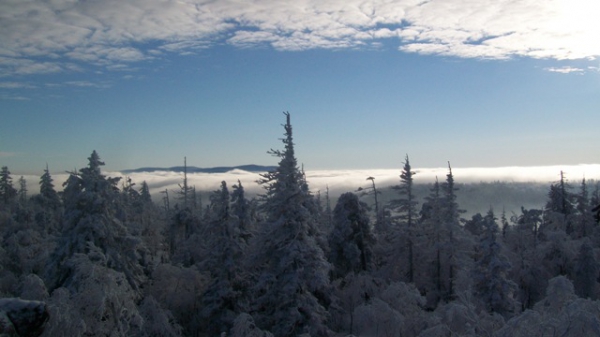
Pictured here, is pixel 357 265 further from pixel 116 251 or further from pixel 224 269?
pixel 116 251

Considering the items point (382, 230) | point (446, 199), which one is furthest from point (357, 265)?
point (382, 230)

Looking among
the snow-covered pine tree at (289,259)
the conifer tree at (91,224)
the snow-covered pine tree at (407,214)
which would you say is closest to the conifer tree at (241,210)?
the snow-covered pine tree at (289,259)

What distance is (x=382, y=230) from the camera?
186 feet

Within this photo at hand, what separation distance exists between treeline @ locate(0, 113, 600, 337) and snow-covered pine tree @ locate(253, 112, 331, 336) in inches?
3.0

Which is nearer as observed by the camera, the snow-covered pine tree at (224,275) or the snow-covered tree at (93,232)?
the snow-covered tree at (93,232)

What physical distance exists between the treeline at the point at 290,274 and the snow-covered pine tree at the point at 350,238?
5.0 inches

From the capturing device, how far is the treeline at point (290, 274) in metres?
14.5

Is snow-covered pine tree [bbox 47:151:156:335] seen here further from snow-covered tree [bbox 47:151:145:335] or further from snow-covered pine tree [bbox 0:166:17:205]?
snow-covered pine tree [bbox 0:166:17:205]

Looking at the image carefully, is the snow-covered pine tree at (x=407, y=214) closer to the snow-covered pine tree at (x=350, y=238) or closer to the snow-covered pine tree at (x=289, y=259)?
the snow-covered pine tree at (x=350, y=238)

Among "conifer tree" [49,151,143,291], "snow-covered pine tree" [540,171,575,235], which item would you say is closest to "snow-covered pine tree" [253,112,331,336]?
"conifer tree" [49,151,143,291]

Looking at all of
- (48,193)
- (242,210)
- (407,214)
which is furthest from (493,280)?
(48,193)

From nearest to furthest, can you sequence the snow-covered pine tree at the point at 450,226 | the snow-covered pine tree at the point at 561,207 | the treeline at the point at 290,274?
the treeline at the point at 290,274
the snow-covered pine tree at the point at 450,226
the snow-covered pine tree at the point at 561,207

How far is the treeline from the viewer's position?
571 inches

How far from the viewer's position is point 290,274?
24.9 m
